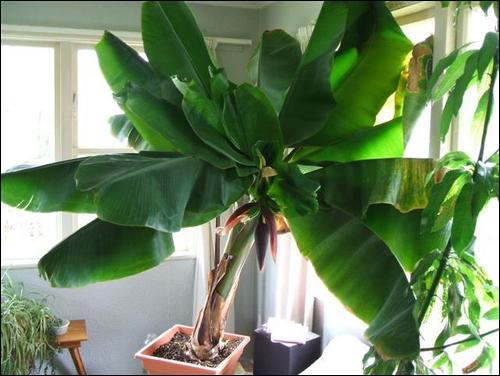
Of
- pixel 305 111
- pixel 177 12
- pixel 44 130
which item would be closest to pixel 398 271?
pixel 305 111

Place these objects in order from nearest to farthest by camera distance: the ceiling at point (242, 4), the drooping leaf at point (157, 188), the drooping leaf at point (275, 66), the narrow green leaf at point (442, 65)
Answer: the drooping leaf at point (157, 188), the narrow green leaf at point (442, 65), the drooping leaf at point (275, 66), the ceiling at point (242, 4)

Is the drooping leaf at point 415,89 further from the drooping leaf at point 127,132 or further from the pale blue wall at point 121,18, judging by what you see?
the drooping leaf at point 127,132

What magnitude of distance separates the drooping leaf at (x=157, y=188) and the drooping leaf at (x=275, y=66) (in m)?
0.17

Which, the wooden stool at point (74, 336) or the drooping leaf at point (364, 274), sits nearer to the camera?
the drooping leaf at point (364, 274)

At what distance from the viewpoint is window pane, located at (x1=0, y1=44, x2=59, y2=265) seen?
0.96 meters

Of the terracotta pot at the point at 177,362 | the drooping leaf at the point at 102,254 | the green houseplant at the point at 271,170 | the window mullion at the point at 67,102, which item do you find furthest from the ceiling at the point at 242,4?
the terracotta pot at the point at 177,362

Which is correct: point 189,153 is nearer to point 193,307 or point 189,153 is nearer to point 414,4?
point 193,307

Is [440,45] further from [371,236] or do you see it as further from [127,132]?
[127,132]

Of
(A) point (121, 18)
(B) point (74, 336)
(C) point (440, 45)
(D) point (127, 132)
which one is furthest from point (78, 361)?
(C) point (440, 45)

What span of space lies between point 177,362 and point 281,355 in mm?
237

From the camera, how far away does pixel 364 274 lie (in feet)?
2.65

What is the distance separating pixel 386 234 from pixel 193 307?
36 centimetres

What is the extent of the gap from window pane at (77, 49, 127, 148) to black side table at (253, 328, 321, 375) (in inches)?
17.7

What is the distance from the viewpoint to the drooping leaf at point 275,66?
866 millimetres
